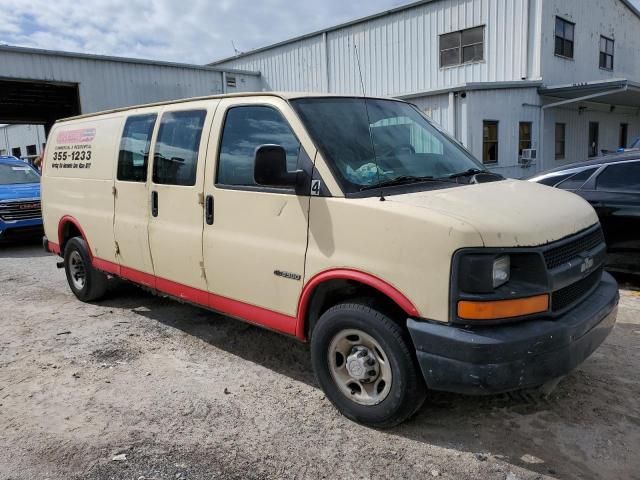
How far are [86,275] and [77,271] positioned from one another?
0.37m

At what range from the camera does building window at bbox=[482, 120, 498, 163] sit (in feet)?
52.5

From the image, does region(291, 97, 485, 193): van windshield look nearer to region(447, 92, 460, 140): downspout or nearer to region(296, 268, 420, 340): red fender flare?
region(296, 268, 420, 340): red fender flare

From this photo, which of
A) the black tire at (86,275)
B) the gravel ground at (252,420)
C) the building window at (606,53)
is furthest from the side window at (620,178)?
the building window at (606,53)

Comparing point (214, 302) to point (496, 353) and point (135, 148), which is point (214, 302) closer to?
point (135, 148)

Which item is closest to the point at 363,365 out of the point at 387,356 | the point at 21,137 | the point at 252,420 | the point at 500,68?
the point at 387,356

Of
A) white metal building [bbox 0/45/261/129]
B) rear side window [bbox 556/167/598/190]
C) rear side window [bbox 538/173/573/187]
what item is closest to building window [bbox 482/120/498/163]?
rear side window [bbox 538/173/573/187]

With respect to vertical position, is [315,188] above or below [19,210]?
above

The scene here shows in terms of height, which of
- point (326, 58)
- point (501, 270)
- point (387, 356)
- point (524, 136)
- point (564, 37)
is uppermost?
point (326, 58)

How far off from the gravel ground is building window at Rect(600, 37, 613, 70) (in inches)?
862

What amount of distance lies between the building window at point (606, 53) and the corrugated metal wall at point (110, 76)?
642 inches

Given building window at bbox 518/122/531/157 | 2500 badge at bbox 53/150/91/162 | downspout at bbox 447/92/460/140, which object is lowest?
2500 badge at bbox 53/150/91/162

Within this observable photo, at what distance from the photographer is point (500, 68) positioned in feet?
61.1

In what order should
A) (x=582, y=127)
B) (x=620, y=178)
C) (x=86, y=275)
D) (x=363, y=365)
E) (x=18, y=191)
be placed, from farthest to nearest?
(x=582, y=127), (x=18, y=191), (x=620, y=178), (x=86, y=275), (x=363, y=365)

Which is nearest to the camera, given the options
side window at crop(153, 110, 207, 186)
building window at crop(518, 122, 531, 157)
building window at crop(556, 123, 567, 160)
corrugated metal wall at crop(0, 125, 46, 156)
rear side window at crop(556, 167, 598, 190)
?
side window at crop(153, 110, 207, 186)
